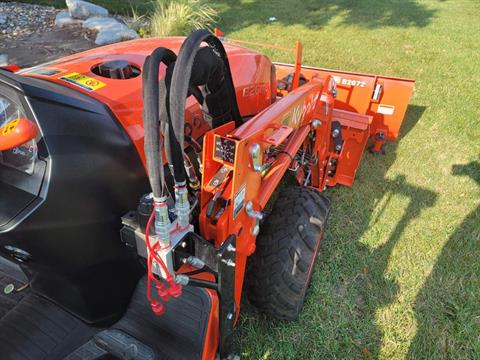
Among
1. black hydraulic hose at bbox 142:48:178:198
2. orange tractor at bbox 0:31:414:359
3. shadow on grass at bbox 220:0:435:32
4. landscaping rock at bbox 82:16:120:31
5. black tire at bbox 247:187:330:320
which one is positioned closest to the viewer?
black hydraulic hose at bbox 142:48:178:198

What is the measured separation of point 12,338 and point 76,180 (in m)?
0.87

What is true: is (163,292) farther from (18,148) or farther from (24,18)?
(24,18)

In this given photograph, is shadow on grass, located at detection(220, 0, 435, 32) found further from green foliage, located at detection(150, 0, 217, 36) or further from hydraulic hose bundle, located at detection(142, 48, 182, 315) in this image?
hydraulic hose bundle, located at detection(142, 48, 182, 315)

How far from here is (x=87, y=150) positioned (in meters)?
1.38

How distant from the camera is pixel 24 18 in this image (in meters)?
7.31

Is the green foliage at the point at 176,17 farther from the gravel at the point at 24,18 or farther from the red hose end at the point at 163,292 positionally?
the red hose end at the point at 163,292

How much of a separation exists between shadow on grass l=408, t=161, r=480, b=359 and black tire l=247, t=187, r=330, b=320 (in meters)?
0.84

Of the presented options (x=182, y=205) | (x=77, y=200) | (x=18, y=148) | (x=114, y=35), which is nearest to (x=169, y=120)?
(x=182, y=205)

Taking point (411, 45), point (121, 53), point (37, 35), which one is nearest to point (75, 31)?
point (37, 35)

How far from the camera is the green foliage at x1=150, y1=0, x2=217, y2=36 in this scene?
6.73 m

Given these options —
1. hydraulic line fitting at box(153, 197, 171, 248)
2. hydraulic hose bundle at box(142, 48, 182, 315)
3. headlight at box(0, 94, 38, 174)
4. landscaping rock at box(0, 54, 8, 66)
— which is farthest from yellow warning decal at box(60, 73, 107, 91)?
landscaping rock at box(0, 54, 8, 66)

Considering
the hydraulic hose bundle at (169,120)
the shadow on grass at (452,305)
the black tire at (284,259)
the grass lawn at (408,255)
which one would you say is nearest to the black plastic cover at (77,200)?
the hydraulic hose bundle at (169,120)

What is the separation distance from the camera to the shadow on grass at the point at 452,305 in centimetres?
232

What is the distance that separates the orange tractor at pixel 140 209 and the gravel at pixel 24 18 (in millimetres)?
5930
